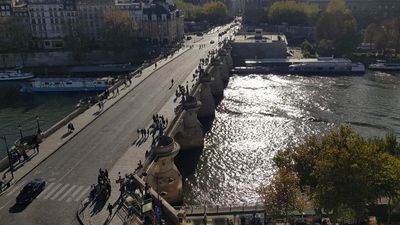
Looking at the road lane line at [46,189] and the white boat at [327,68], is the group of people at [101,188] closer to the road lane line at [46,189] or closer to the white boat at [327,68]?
the road lane line at [46,189]

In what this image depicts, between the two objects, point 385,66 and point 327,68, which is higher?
point 327,68

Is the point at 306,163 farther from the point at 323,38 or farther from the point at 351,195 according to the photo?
the point at 323,38

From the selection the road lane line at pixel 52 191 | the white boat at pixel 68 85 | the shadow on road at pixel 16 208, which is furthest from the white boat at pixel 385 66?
the shadow on road at pixel 16 208

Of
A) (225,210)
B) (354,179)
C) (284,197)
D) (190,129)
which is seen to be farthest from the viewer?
(190,129)

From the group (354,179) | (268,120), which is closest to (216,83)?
(268,120)

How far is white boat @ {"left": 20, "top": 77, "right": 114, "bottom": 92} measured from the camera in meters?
122

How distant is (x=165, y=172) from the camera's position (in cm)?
5422

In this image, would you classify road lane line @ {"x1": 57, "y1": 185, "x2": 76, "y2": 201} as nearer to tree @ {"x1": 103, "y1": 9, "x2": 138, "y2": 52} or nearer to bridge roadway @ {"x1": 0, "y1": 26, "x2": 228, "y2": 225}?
bridge roadway @ {"x1": 0, "y1": 26, "x2": 228, "y2": 225}

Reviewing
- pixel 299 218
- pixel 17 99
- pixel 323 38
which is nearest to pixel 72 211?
pixel 299 218

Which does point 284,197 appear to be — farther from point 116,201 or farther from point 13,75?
point 13,75

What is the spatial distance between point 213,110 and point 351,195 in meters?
58.8

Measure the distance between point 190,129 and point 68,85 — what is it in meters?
59.5

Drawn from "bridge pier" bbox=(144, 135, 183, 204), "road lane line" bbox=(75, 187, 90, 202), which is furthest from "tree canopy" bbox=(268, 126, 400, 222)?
"road lane line" bbox=(75, 187, 90, 202)

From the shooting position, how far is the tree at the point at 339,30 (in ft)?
506
